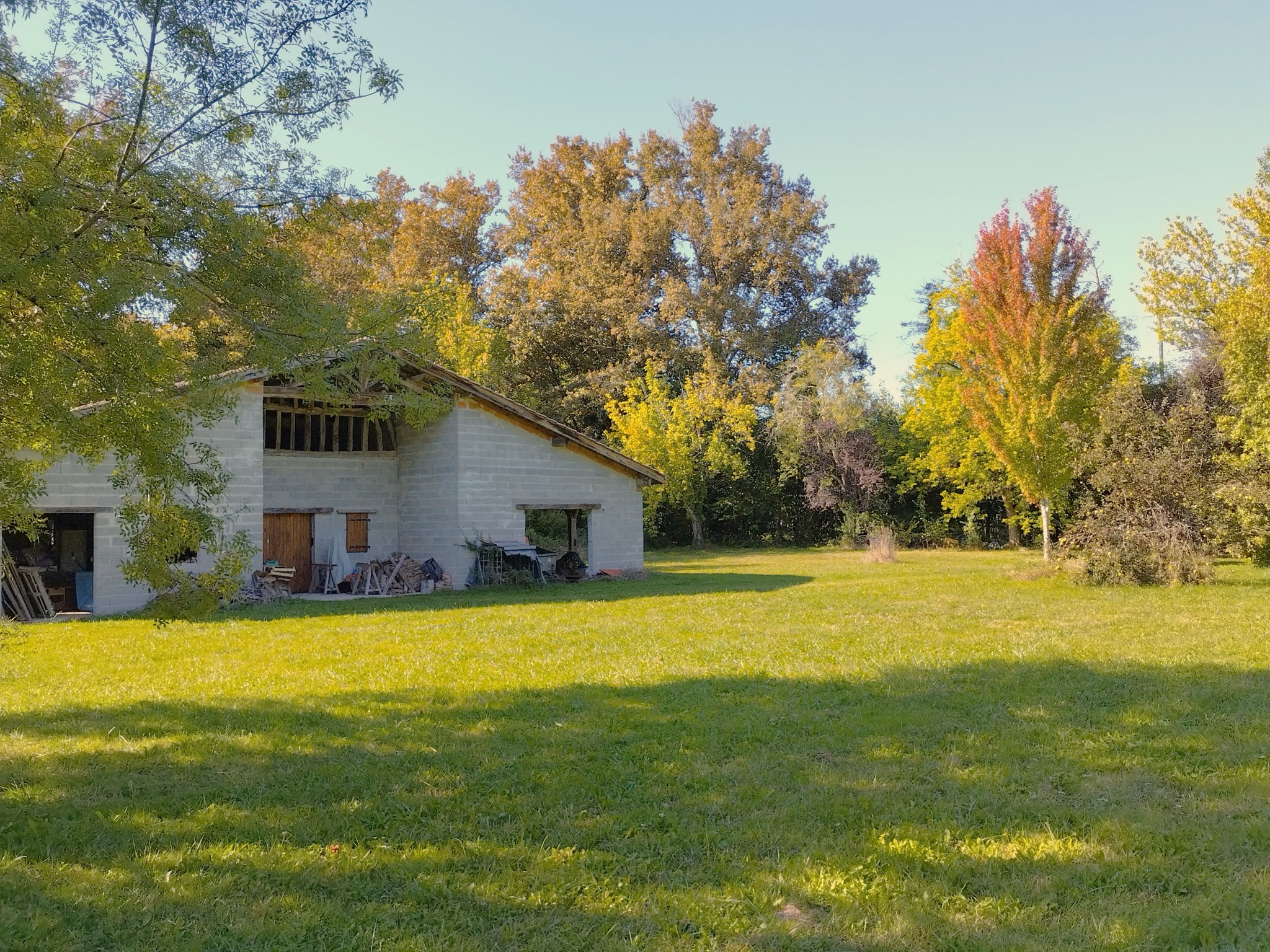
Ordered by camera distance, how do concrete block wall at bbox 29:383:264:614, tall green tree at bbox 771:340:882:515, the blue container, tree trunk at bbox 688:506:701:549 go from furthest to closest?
tree trunk at bbox 688:506:701:549 < tall green tree at bbox 771:340:882:515 < the blue container < concrete block wall at bbox 29:383:264:614

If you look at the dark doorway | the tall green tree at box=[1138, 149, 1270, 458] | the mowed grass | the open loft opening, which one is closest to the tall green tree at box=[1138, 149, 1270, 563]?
the tall green tree at box=[1138, 149, 1270, 458]

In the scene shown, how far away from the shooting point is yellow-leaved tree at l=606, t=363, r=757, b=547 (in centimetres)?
3441

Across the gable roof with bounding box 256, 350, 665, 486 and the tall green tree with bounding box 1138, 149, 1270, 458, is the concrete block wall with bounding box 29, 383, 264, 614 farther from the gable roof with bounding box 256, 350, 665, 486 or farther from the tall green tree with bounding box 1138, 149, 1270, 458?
the tall green tree with bounding box 1138, 149, 1270, 458

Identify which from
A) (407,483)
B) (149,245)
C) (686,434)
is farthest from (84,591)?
(686,434)

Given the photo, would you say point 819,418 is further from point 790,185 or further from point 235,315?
point 235,315

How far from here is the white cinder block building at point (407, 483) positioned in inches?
770

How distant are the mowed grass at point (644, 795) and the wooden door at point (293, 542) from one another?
860 centimetres

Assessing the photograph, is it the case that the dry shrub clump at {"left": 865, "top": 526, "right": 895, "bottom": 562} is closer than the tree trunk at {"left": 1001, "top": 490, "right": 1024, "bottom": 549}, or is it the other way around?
the dry shrub clump at {"left": 865, "top": 526, "right": 895, "bottom": 562}

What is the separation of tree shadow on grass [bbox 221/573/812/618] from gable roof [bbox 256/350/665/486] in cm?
271

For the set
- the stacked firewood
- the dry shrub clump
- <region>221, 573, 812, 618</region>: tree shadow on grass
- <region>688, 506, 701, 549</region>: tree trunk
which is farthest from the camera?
<region>688, 506, 701, 549</region>: tree trunk

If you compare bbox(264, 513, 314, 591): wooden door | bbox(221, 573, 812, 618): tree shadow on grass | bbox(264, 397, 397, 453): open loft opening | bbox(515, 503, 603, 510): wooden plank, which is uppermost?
bbox(264, 397, 397, 453): open loft opening

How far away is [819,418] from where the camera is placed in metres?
34.6

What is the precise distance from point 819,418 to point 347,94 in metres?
29.4

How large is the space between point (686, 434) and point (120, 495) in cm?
2234
